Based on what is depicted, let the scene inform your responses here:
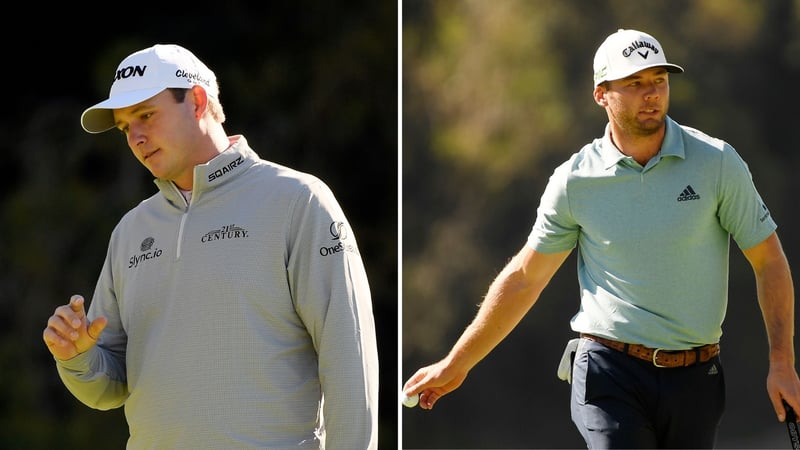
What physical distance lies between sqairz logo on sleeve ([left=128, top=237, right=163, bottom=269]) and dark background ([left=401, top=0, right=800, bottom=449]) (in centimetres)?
545

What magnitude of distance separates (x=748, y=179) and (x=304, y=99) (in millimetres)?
3258

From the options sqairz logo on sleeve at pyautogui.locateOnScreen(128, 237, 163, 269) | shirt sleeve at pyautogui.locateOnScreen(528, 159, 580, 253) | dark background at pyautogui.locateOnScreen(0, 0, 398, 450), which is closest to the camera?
sqairz logo on sleeve at pyautogui.locateOnScreen(128, 237, 163, 269)

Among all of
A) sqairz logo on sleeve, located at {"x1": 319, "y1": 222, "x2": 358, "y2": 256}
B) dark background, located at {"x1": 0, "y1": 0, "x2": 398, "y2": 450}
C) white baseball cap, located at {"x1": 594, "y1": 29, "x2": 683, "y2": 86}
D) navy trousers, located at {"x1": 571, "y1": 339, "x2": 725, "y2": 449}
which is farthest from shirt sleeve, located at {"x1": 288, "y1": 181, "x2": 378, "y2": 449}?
dark background, located at {"x1": 0, "y1": 0, "x2": 398, "y2": 450}

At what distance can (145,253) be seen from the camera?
2408mm

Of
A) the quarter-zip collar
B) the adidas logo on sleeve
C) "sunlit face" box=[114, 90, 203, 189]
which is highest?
"sunlit face" box=[114, 90, 203, 189]

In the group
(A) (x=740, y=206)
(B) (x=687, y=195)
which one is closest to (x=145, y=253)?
(B) (x=687, y=195)

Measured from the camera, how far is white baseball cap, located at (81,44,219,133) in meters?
2.40

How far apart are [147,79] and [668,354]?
1415 millimetres

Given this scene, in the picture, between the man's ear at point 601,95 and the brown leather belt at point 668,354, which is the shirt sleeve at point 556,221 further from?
the brown leather belt at point 668,354

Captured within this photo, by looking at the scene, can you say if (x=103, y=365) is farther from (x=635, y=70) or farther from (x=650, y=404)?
(x=635, y=70)

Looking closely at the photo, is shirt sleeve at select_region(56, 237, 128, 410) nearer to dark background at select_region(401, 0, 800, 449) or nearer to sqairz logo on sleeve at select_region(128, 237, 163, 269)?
sqairz logo on sleeve at select_region(128, 237, 163, 269)

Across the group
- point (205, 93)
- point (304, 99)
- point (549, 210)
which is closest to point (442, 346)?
point (304, 99)

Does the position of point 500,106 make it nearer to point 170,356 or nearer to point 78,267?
point 78,267

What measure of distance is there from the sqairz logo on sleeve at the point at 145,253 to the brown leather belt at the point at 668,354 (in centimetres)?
121
